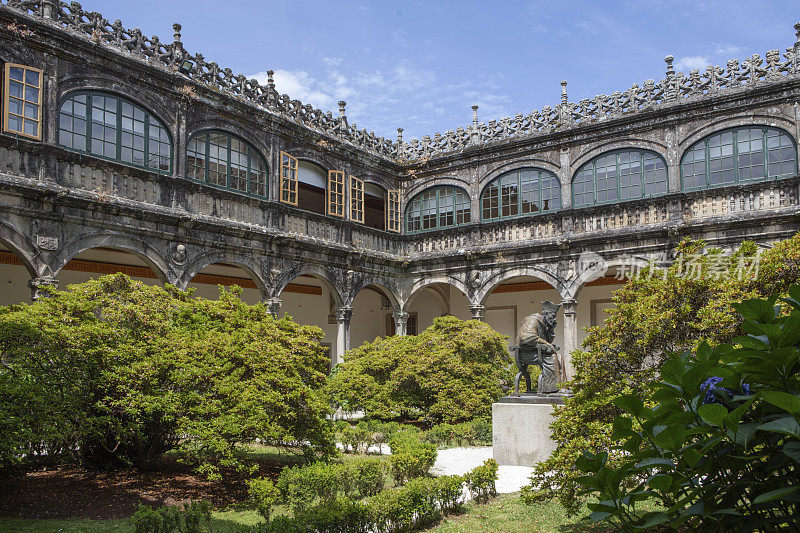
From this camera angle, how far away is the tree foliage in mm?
6301

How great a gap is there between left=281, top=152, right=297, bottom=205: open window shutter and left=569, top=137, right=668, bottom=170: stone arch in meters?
7.26

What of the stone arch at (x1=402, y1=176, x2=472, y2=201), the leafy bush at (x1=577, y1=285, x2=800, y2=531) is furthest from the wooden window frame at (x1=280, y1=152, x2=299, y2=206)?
the leafy bush at (x1=577, y1=285, x2=800, y2=531)

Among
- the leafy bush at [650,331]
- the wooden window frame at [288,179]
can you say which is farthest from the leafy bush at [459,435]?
the wooden window frame at [288,179]

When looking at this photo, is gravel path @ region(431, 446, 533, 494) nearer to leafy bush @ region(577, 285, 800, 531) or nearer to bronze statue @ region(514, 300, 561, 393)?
bronze statue @ region(514, 300, 561, 393)

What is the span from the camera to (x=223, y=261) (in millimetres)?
13477

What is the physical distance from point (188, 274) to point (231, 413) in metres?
6.91

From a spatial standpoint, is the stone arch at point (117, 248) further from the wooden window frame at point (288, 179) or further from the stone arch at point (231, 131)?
the wooden window frame at point (288, 179)

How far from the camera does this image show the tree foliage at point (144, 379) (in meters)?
6.30

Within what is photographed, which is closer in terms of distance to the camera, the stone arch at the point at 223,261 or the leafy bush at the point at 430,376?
the leafy bush at the point at 430,376

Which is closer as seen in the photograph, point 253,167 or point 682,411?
point 682,411

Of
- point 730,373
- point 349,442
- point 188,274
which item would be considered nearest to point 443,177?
point 188,274

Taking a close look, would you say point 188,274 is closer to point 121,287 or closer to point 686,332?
point 121,287

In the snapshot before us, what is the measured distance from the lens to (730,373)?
2004 mm

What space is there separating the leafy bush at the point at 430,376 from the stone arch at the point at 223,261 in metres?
2.76
